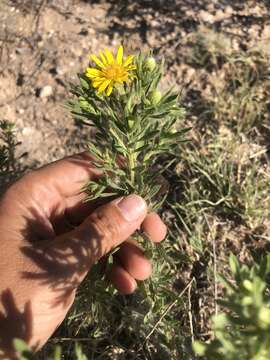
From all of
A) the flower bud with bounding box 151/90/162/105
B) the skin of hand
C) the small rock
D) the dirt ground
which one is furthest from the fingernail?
the small rock

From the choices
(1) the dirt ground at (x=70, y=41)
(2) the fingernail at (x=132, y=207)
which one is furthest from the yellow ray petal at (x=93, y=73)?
(1) the dirt ground at (x=70, y=41)

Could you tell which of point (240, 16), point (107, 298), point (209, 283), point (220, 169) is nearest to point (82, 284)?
point (107, 298)

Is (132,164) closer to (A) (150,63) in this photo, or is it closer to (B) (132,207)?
(B) (132,207)

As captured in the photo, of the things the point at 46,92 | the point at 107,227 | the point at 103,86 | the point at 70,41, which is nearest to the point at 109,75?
the point at 103,86

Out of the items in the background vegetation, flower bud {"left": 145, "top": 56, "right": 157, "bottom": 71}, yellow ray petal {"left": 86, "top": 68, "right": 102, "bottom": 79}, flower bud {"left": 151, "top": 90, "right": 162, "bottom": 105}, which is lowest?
the background vegetation

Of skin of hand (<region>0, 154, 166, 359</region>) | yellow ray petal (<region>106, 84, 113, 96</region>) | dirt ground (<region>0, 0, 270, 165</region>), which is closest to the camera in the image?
yellow ray petal (<region>106, 84, 113, 96</region>)

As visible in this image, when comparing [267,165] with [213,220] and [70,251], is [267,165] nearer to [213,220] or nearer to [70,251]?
[213,220]

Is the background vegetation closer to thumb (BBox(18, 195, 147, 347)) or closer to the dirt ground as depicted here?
the dirt ground
